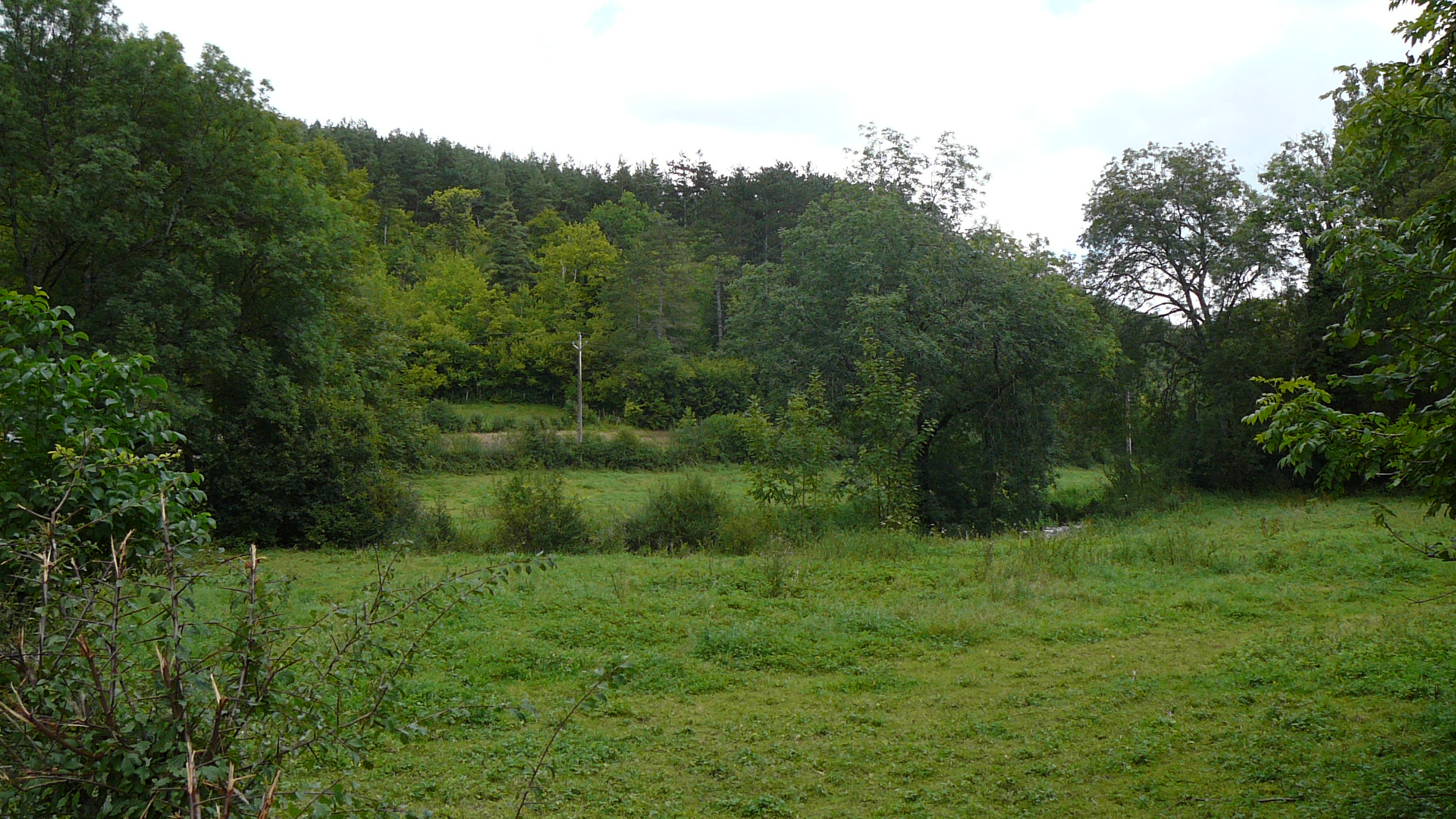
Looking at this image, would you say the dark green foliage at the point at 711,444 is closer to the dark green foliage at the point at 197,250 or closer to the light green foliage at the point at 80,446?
the dark green foliage at the point at 197,250

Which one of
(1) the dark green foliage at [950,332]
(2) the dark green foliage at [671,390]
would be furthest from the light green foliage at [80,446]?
(2) the dark green foliage at [671,390]

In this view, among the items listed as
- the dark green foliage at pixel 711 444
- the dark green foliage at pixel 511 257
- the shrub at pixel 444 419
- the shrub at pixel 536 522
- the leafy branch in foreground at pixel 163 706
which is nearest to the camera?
the leafy branch in foreground at pixel 163 706

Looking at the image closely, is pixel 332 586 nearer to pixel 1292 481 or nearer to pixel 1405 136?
pixel 1405 136

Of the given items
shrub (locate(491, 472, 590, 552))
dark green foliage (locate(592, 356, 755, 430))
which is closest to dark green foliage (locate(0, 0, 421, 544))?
shrub (locate(491, 472, 590, 552))

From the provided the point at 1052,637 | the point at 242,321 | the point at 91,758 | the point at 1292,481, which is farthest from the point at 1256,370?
the point at 91,758

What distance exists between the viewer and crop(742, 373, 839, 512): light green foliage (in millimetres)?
17219

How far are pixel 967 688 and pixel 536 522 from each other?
37.1ft

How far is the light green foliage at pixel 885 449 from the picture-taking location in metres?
17.0

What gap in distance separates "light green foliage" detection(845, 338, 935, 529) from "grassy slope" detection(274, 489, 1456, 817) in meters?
3.85

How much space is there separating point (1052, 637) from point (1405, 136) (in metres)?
5.91

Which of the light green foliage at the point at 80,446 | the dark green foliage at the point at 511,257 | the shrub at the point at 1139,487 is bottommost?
the shrub at the point at 1139,487

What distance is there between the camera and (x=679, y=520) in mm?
17859

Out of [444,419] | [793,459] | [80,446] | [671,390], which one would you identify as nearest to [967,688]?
[80,446]

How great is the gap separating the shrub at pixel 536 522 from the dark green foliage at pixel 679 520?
1.05 m
